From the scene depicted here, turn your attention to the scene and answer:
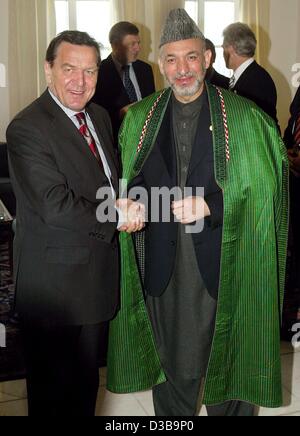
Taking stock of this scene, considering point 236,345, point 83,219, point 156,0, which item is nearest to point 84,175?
point 83,219

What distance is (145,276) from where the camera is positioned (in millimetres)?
2088

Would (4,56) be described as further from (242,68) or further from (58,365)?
(58,365)

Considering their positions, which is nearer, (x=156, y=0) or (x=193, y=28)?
(x=193, y=28)

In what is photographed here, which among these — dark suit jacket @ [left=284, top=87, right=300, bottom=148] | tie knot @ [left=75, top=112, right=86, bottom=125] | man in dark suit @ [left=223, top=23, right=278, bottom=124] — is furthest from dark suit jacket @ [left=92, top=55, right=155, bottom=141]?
tie knot @ [left=75, top=112, right=86, bottom=125]

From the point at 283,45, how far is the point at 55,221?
6.71 meters

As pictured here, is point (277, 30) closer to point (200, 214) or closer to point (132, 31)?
point (132, 31)

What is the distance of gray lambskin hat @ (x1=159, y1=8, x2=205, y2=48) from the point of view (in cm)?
189

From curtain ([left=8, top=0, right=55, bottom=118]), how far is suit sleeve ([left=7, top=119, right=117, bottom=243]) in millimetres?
4956

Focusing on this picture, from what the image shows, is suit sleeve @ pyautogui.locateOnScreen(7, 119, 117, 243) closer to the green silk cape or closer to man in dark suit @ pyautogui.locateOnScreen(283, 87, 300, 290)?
the green silk cape

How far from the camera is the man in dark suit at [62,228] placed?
66.7 inches

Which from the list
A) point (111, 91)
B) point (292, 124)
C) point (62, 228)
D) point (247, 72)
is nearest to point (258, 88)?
point (247, 72)

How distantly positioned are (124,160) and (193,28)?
0.54 meters

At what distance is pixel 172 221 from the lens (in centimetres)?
196

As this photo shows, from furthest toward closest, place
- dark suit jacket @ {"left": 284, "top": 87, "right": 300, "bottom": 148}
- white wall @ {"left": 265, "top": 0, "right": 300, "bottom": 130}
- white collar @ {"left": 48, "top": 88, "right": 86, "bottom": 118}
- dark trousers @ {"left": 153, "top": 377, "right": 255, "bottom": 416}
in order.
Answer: white wall @ {"left": 265, "top": 0, "right": 300, "bottom": 130} < dark suit jacket @ {"left": 284, "top": 87, "right": 300, "bottom": 148} < dark trousers @ {"left": 153, "top": 377, "right": 255, "bottom": 416} < white collar @ {"left": 48, "top": 88, "right": 86, "bottom": 118}
